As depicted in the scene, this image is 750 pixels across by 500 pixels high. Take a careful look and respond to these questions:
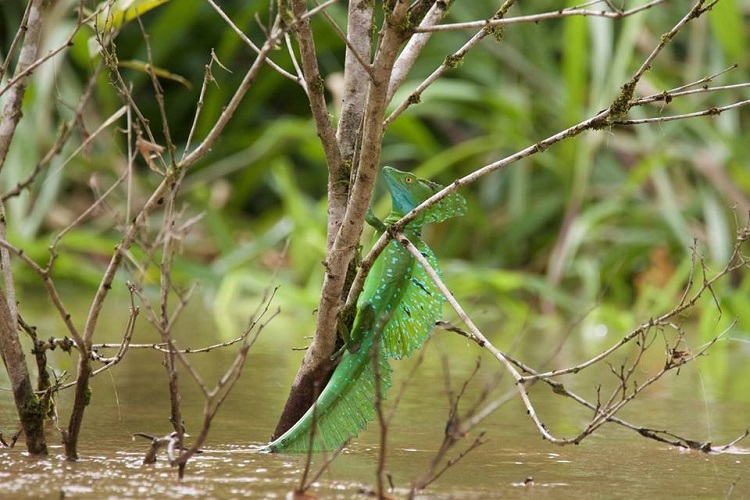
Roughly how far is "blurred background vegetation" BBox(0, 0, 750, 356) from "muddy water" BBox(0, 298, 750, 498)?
1374mm

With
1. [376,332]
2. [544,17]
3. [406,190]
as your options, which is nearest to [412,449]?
[376,332]

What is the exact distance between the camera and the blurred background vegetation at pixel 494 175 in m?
4.94

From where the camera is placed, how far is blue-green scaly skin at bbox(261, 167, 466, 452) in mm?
2041

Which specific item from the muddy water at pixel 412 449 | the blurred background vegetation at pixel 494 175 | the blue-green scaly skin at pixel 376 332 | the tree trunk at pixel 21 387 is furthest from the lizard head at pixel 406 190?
the blurred background vegetation at pixel 494 175

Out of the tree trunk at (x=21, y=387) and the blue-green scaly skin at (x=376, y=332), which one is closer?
the tree trunk at (x=21, y=387)

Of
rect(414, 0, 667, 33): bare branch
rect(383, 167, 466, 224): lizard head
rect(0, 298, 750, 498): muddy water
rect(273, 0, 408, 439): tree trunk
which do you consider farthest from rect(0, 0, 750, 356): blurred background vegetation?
rect(414, 0, 667, 33): bare branch

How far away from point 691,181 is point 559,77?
846mm

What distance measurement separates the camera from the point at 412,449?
2.17 m

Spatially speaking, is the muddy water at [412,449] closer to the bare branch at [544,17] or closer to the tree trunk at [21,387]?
the tree trunk at [21,387]

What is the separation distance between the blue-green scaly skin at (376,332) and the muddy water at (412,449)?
0.20ft

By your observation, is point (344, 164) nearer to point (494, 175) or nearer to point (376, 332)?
point (376, 332)

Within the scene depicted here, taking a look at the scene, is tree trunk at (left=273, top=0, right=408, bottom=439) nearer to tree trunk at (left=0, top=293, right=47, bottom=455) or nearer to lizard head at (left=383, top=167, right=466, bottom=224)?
lizard head at (left=383, top=167, right=466, bottom=224)

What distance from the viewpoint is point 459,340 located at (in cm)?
406

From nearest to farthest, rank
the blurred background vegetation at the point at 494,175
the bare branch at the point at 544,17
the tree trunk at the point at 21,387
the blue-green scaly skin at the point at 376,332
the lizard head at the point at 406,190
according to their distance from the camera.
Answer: the bare branch at the point at 544,17, the tree trunk at the point at 21,387, the blue-green scaly skin at the point at 376,332, the lizard head at the point at 406,190, the blurred background vegetation at the point at 494,175
